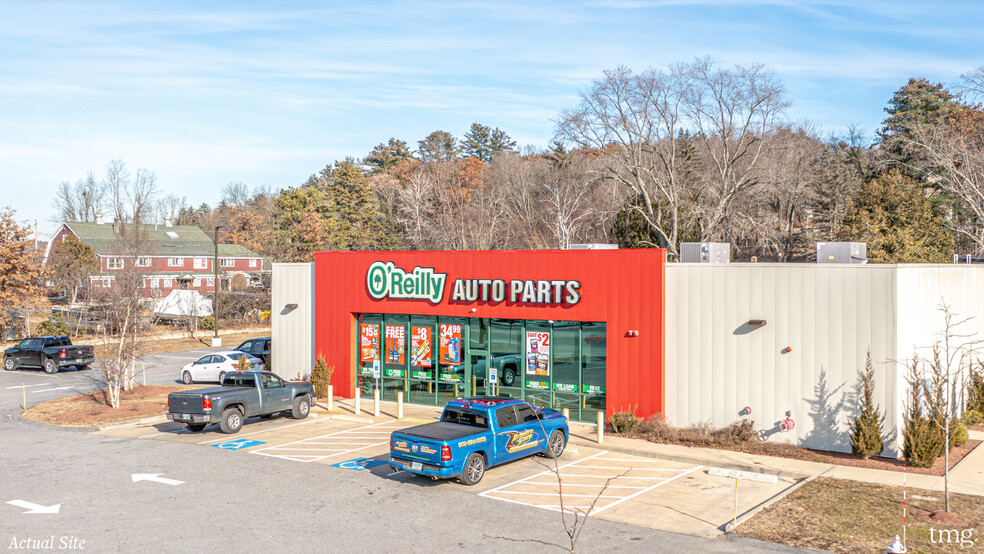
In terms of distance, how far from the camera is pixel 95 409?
1042 inches

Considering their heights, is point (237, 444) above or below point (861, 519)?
below

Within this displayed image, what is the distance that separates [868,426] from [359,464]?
40.2ft

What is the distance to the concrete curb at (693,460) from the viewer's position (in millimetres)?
16906

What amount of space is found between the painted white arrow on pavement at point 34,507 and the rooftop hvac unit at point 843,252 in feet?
65.8

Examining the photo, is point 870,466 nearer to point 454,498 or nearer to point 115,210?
point 454,498

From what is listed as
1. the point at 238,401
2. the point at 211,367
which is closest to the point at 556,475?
the point at 238,401

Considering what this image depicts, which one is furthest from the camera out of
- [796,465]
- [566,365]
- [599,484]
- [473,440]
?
[566,365]

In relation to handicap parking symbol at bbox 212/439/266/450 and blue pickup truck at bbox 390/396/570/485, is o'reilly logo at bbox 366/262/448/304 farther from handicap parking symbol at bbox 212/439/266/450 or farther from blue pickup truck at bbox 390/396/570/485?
blue pickup truck at bbox 390/396/570/485

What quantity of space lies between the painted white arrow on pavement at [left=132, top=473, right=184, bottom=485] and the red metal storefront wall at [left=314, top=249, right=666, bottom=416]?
35.9ft

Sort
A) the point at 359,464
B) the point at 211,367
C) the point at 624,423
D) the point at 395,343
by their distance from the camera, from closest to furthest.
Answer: the point at 359,464 < the point at 624,423 < the point at 395,343 < the point at 211,367

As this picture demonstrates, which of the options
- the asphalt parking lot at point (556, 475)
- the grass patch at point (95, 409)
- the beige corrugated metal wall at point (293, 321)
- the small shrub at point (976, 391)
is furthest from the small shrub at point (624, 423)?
the grass patch at point (95, 409)

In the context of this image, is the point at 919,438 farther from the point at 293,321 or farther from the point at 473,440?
the point at 293,321

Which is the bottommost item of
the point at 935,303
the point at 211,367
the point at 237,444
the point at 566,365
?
the point at 237,444

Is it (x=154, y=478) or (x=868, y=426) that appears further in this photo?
(x=868, y=426)
